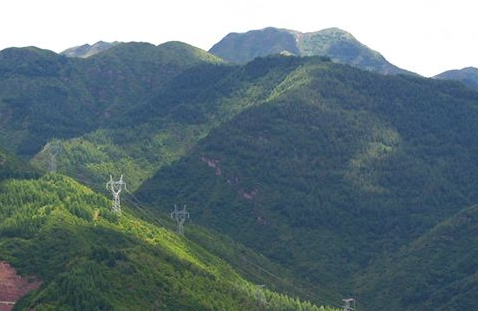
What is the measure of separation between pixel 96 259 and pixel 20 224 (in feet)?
86.4

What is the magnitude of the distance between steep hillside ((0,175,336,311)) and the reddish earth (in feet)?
3.77

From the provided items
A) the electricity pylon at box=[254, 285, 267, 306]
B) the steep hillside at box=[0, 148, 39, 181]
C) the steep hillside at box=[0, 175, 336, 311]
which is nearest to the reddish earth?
the steep hillside at box=[0, 175, 336, 311]

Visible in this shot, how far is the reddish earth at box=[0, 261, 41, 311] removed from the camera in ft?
488

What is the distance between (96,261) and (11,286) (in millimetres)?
15257

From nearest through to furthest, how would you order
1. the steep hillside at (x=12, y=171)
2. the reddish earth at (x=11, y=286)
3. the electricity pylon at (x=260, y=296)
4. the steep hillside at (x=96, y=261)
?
1. the steep hillside at (x=96, y=261)
2. the reddish earth at (x=11, y=286)
3. the electricity pylon at (x=260, y=296)
4. the steep hillside at (x=12, y=171)

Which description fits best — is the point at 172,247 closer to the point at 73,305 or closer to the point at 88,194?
the point at 88,194

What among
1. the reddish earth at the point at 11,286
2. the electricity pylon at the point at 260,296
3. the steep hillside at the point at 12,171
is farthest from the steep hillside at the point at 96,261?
the steep hillside at the point at 12,171

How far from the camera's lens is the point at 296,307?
16750 centimetres

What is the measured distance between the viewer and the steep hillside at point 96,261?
139375mm

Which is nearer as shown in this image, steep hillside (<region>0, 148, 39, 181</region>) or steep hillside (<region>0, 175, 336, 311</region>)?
steep hillside (<region>0, 175, 336, 311</region>)

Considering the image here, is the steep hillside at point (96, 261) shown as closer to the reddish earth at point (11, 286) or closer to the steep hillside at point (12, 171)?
the reddish earth at point (11, 286)

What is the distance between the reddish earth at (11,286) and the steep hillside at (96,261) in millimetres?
1150

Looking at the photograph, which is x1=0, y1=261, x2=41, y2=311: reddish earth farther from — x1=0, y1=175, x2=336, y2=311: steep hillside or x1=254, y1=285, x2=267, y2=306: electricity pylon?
x1=254, y1=285, x2=267, y2=306: electricity pylon

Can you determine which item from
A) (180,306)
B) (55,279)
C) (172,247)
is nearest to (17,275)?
(55,279)
